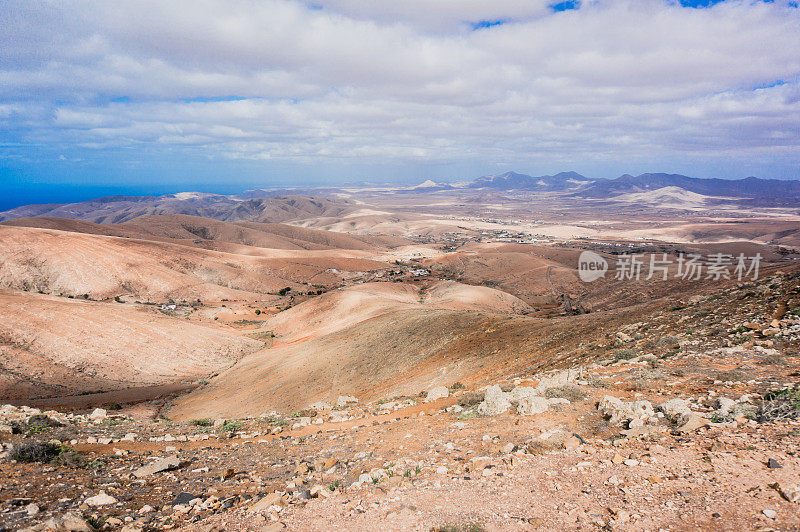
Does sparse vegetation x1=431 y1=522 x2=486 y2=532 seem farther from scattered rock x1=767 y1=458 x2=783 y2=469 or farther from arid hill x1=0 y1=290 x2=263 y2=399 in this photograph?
arid hill x1=0 y1=290 x2=263 y2=399

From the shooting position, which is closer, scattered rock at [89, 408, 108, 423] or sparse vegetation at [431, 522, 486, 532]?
sparse vegetation at [431, 522, 486, 532]

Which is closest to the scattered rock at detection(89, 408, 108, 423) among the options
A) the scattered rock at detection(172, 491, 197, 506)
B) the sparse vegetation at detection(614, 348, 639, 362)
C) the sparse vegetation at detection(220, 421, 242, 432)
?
the sparse vegetation at detection(220, 421, 242, 432)

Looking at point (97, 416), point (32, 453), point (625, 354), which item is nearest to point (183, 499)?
point (32, 453)

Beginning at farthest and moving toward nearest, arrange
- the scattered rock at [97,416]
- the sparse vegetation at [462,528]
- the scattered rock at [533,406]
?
1. the scattered rock at [97,416]
2. the scattered rock at [533,406]
3. the sparse vegetation at [462,528]

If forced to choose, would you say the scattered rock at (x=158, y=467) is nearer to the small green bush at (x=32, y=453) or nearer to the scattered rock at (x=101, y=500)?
the scattered rock at (x=101, y=500)

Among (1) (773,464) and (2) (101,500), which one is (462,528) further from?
(2) (101,500)

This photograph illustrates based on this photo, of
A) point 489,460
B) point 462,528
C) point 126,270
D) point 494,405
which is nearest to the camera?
point 462,528

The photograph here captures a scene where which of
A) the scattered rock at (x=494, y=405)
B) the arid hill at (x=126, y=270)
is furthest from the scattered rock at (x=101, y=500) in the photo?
the arid hill at (x=126, y=270)

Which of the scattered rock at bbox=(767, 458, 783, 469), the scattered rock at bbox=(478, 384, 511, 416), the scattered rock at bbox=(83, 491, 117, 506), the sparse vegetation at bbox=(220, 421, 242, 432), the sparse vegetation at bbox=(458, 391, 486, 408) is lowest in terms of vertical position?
the sparse vegetation at bbox=(220, 421, 242, 432)
